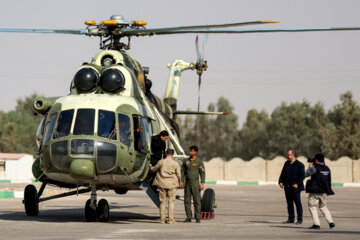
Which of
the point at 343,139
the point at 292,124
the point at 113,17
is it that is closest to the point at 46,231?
the point at 113,17

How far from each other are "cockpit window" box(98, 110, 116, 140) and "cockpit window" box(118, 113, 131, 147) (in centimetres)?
19

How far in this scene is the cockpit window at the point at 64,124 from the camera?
51.3ft

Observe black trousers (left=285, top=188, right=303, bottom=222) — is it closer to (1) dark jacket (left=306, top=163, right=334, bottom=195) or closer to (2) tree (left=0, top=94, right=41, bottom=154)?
(1) dark jacket (left=306, top=163, right=334, bottom=195)

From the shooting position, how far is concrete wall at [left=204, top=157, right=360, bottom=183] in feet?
198

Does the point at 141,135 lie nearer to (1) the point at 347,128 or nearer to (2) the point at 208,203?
(2) the point at 208,203

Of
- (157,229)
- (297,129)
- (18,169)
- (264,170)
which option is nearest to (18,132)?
(297,129)

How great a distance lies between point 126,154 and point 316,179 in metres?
3.93

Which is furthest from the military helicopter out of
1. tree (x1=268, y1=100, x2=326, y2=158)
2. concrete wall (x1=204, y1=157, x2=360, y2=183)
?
tree (x1=268, y1=100, x2=326, y2=158)

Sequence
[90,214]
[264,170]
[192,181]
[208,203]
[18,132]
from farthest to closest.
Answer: [18,132] < [264,170] < [208,203] < [192,181] < [90,214]

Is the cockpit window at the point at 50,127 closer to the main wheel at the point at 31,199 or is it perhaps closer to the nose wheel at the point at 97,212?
the nose wheel at the point at 97,212

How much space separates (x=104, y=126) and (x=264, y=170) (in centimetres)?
4842

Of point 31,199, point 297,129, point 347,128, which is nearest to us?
point 31,199

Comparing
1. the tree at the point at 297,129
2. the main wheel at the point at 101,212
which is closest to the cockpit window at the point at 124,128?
the main wheel at the point at 101,212

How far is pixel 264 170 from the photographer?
63219mm
